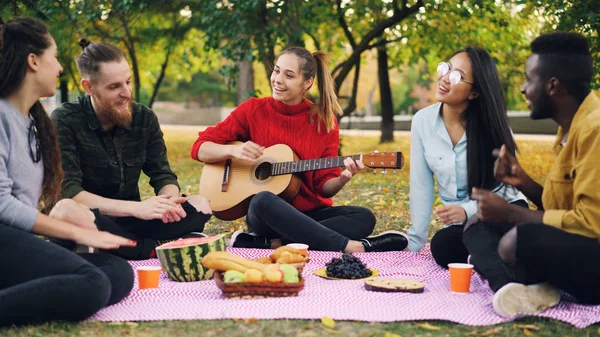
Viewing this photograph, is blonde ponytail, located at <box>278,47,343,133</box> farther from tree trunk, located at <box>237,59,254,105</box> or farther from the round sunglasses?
tree trunk, located at <box>237,59,254,105</box>

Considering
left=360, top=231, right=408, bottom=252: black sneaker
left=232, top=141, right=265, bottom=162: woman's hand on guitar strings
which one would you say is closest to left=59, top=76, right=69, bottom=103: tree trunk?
left=232, top=141, right=265, bottom=162: woman's hand on guitar strings

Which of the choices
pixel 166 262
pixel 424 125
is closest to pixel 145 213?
pixel 166 262

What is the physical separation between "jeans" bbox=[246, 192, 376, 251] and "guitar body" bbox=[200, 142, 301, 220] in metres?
0.22

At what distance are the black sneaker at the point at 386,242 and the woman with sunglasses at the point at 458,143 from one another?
38 cm

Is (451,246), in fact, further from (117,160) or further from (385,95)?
(385,95)

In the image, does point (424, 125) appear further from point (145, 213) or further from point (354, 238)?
point (145, 213)

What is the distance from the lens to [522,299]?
3.74 m

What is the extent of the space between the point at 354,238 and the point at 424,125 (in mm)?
1065

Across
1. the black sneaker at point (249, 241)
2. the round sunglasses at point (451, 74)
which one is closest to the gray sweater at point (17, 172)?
the black sneaker at point (249, 241)

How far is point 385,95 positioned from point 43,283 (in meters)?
15.5

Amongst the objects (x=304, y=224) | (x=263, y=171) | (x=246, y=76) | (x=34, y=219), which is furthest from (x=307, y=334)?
(x=246, y=76)

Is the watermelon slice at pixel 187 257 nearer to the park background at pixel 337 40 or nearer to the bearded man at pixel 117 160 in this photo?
the bearded man at pixel 117 160

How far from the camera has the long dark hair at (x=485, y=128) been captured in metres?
4.78

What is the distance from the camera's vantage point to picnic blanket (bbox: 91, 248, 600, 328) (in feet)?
12.2
